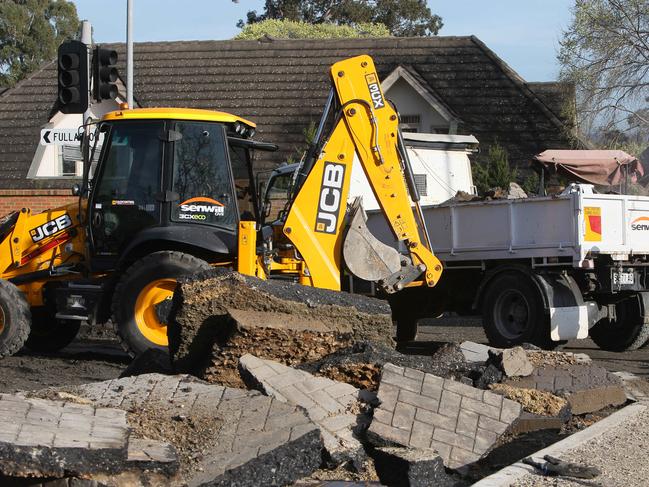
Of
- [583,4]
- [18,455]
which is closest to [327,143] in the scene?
[18,455]

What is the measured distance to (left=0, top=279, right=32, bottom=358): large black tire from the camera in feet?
38.9

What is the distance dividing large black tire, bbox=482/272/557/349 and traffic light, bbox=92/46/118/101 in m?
6.37

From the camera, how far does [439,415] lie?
7.68 meters

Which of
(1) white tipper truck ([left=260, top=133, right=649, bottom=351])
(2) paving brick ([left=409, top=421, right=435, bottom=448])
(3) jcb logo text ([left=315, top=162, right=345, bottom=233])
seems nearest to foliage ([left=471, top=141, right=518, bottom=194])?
(1) white tipper truck ([left=260, top=133, right=649, bottom=351])

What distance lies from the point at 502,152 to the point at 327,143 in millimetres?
12737

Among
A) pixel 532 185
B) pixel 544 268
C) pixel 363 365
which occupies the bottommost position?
pixel 363 365

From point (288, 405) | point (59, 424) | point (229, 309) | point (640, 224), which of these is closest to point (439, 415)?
point (288, 405)

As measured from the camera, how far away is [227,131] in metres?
12.1

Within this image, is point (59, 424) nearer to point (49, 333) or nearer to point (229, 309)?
point (229, 309)

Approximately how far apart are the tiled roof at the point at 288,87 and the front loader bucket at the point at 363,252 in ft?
51.6

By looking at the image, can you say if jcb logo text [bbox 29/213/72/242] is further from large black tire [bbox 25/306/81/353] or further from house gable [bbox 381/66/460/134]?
house gable [bbox 381/66/460/134]

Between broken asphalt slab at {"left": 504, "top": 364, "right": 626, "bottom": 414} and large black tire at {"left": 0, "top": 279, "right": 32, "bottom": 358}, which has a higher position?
large black tire at {"left": 0, "top": 279, "right": 32, "bottom": 358}

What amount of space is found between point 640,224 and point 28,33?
5274 centimetres

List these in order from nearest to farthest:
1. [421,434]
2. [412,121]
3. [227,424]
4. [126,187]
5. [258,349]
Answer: [227,424] < [421,434] < [258,349] < [126,187] < [412,121]
